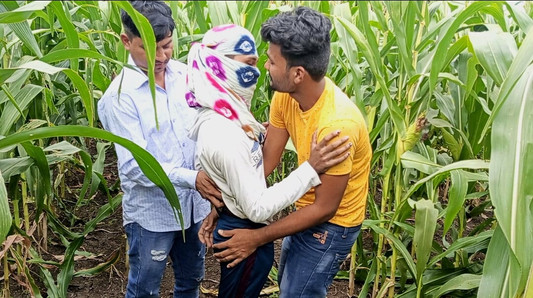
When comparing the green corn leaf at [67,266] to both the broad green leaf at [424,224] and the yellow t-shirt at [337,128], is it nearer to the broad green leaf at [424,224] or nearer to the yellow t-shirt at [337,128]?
the yellow t-shirt at [337,128]

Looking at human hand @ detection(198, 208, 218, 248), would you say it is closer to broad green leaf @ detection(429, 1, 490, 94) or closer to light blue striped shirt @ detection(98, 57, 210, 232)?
light blue striped shirt @ detection(98, 57, 210, 232)

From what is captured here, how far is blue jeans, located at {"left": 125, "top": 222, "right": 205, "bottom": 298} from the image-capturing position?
1828 mm

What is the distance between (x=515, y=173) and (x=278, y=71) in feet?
1.96

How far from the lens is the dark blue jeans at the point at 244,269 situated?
1562 mm

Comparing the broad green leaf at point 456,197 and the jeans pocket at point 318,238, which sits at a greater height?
the broad green leaf at point 456,197

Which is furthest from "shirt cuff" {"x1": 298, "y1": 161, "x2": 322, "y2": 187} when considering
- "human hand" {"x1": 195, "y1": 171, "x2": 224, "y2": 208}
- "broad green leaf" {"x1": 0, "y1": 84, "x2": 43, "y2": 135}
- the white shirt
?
"broad green leaf" {"x1": 0, "y1": 84, "x2": 43, "y2": 135}

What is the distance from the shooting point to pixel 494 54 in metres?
1.38

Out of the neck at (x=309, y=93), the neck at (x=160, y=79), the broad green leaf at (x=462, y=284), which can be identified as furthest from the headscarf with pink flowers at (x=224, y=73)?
the broad green leaf at (x=462, y=284)

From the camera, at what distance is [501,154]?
3.84 feet

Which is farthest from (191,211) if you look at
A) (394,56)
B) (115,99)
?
(394,56)

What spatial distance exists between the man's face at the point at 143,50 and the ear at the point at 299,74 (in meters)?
0.47

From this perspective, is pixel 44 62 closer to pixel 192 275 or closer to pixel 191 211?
pixel 191 211

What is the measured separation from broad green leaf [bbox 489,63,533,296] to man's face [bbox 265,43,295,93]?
0.50 meters

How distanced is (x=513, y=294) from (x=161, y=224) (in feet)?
3.46
